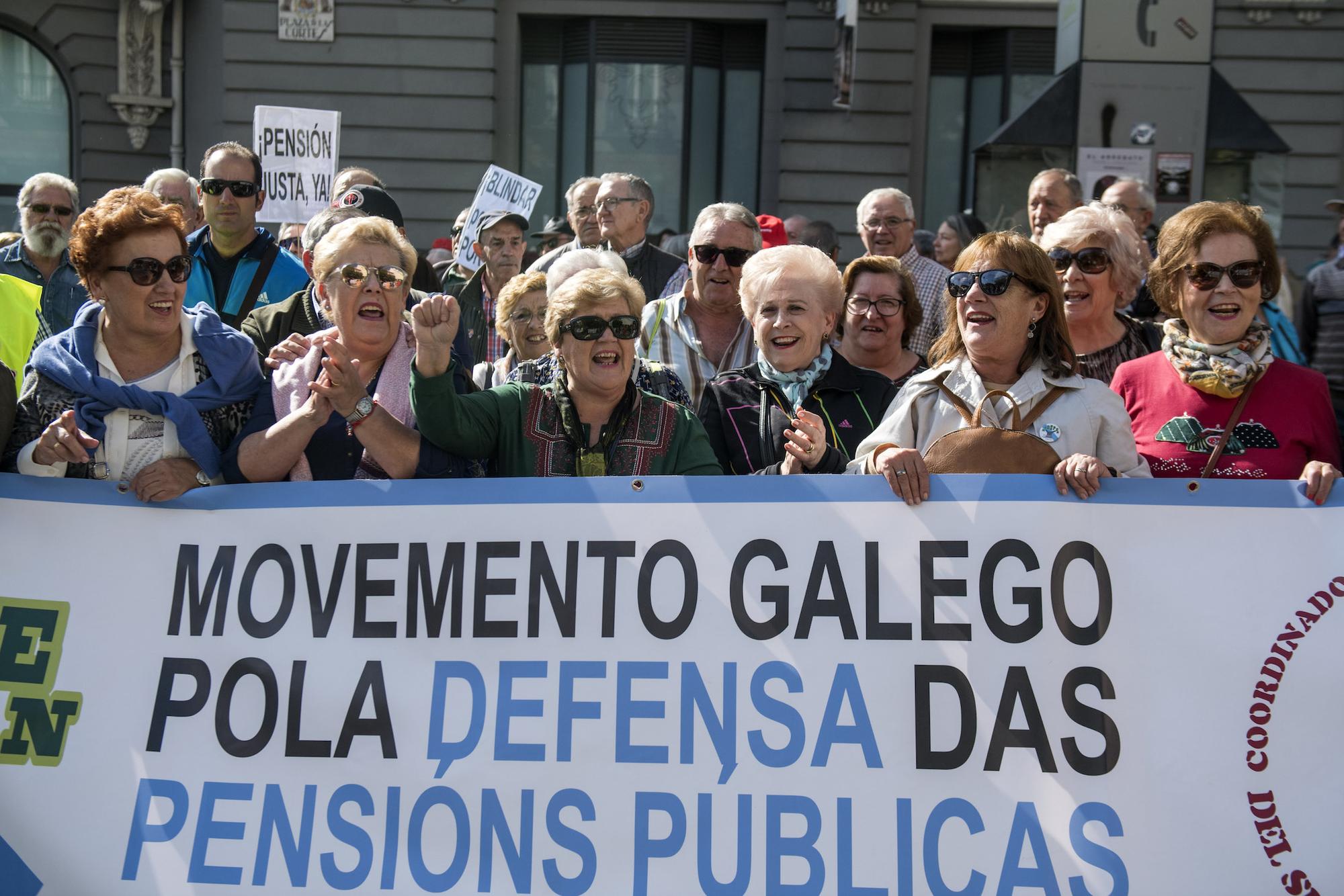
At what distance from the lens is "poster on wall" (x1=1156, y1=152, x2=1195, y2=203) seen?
9.40 m

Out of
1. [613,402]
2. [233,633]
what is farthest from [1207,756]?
[233,633]

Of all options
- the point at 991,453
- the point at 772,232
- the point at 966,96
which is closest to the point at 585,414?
the point at 991,453

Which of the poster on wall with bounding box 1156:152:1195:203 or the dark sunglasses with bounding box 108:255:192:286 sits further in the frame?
the poster on wall with bounding box 1156:152:1195:203

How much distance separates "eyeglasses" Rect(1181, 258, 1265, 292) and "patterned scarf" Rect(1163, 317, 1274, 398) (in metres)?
0.14

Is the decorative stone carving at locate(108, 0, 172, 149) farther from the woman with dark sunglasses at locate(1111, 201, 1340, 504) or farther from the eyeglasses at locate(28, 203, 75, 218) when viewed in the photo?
the woman with dark sunglasses at locate(1111, 201, 1340, 504)

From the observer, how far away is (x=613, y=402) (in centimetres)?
387

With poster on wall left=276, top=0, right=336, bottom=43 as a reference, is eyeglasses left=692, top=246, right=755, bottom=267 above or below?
below

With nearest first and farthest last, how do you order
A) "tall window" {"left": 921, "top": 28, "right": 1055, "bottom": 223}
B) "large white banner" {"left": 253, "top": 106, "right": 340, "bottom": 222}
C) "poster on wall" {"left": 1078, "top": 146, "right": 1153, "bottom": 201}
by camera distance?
"large white banner" {"left": 253, "top": 106, "right": 340, "bottom": 222}, "poster on wall" {"left": 1078, "top": 146, "right": 1153, "bottom": 201}, "tall window" {"left": 921, "top": 28, "right": 1055, "bottom": 223}

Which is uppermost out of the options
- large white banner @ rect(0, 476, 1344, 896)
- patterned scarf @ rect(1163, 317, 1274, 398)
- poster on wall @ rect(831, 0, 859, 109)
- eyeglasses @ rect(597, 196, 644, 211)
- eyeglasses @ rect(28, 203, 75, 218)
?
poster on wall @ rect(831, 0, 859, 109)

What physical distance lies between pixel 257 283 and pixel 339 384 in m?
2.33

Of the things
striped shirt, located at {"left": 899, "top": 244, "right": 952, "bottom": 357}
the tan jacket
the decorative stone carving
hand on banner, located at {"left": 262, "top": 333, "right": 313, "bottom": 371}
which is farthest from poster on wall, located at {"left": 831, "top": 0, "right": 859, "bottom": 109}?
hand on banner, located at {"left": 262, "top": 333, "right": 313, "bottom": 371}

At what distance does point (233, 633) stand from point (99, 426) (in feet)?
2.33

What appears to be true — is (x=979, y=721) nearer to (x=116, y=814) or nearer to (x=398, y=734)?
(x=398, y=734)

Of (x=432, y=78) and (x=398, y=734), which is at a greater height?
(x=432, y=78)
